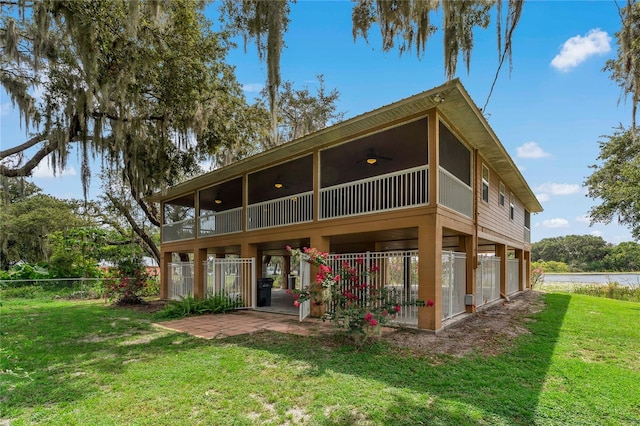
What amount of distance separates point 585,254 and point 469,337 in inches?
2521

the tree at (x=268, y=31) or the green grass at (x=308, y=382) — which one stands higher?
the tree at (x=268, y=31)

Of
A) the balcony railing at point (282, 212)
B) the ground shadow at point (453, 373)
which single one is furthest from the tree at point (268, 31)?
the ground shadow at point (453, 373)

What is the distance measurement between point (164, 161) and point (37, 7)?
4.90 metres

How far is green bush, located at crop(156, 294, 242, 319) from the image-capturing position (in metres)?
9.92

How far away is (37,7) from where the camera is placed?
710 cm

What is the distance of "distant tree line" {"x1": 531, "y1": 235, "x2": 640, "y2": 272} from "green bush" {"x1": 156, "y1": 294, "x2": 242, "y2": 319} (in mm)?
42661

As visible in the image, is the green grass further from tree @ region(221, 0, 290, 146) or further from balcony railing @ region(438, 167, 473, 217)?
tree @ region(221, 0, 290, 146)

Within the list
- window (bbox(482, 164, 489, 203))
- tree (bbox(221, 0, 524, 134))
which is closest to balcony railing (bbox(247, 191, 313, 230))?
tree (bbox(221, 0, 524, 134))

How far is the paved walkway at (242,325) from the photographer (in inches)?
295

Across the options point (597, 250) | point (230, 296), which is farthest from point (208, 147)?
point (597, 250)

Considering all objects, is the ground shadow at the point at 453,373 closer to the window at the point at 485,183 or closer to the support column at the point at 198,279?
the window at the point at 485,183

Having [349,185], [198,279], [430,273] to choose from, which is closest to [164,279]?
[198,279]

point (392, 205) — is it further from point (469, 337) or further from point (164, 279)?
point (164, 279)

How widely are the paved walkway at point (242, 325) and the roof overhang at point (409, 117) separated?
4.75 m
